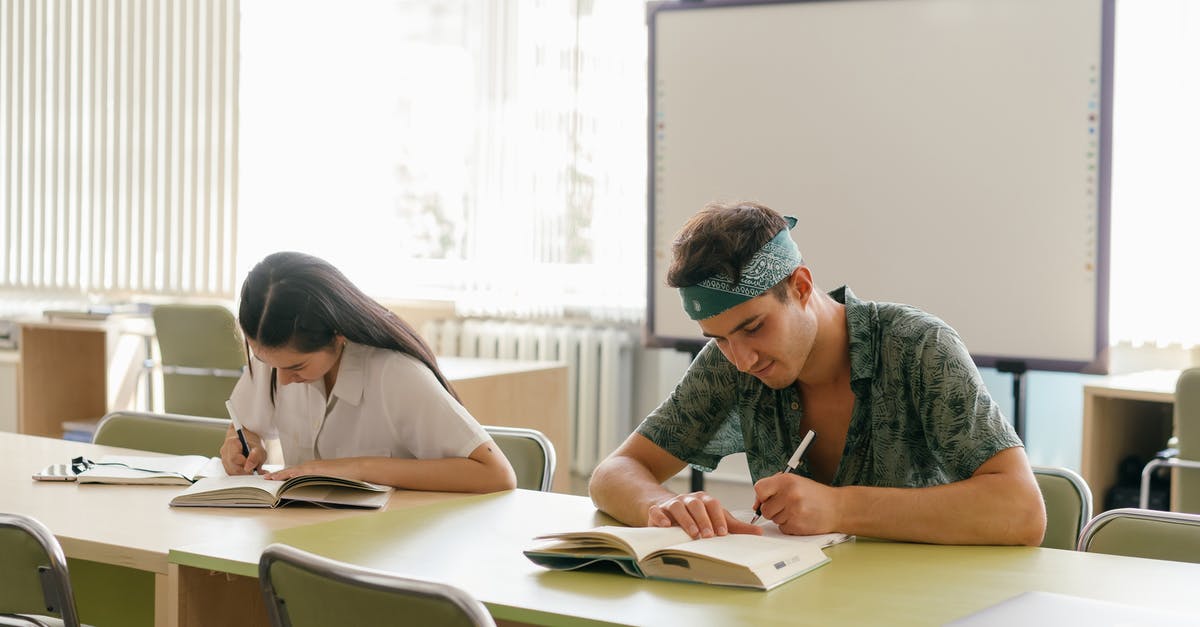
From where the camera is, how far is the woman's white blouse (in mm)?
2135

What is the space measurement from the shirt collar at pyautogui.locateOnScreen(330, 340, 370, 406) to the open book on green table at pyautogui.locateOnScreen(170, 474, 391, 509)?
243 mm

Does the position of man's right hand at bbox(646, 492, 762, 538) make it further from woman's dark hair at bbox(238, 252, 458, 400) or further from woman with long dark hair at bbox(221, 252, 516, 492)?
woman's dark hair at bbox(238, 252, 458, 400)

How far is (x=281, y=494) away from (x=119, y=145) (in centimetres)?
435

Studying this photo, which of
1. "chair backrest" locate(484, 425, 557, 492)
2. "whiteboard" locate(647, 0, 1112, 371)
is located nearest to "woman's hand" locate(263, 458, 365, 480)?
"chair backrest" locate(484, 425, 557, 492)

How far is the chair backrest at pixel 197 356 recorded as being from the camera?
4.03m

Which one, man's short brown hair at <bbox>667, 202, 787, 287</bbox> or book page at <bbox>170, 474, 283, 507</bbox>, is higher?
man's short brown hair at <bbox>667, 202, 787, 287</bbox>

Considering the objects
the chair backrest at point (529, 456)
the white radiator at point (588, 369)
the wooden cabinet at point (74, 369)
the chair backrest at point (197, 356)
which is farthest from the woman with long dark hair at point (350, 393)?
the wooden cabinet at point (74, 369)

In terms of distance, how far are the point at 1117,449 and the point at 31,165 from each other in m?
5.03

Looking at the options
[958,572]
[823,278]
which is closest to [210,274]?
[823,278]

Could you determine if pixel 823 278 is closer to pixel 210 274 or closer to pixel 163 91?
pixel 210 274

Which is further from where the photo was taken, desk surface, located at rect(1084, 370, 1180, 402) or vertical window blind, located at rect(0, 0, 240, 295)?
vertical window blind, located at rect(0, 0, 240, 295)

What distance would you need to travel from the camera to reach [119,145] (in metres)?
5.76

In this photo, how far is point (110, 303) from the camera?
5.42 m

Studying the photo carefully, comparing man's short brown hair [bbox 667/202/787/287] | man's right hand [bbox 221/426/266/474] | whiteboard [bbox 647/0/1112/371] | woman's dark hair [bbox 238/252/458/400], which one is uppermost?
whiteboard [bbox 647/0/1112/371]
